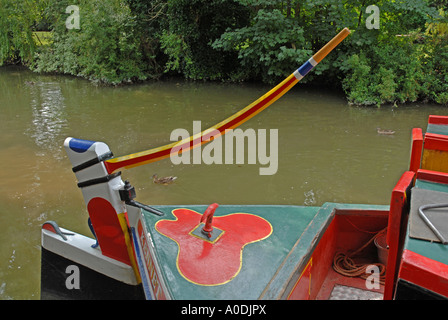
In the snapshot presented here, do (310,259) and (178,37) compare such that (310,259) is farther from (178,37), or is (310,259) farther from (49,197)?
(178,37)

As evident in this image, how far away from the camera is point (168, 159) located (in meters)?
7.55

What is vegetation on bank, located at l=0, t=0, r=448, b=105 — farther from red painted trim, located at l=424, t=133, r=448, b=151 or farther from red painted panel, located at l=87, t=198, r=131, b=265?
red painted panel, located at l=87, t=198, r=131, b=265

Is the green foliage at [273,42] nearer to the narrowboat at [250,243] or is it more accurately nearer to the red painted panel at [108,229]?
the narrowboat at [250,243]

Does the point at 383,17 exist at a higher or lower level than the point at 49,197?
higher

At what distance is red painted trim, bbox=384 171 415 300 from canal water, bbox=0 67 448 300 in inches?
132

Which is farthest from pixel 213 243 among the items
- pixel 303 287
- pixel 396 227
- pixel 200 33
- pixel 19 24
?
pixel 19 24

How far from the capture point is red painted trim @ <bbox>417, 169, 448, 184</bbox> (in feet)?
Answer: 7.28

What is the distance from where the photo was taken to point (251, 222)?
2.61 meters

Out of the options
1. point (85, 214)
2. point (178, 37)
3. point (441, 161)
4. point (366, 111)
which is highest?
point (178, 37)

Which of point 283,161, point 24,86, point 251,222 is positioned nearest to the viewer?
point 251,222

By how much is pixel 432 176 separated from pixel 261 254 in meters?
1.08

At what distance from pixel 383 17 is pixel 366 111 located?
3572mm

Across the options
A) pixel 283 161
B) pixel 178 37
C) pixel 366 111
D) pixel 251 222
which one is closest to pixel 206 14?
pixel 178 37

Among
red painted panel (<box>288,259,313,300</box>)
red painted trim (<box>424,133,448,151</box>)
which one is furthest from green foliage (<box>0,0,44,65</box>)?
red painted trim (<box>424,133,448,151</box>)
